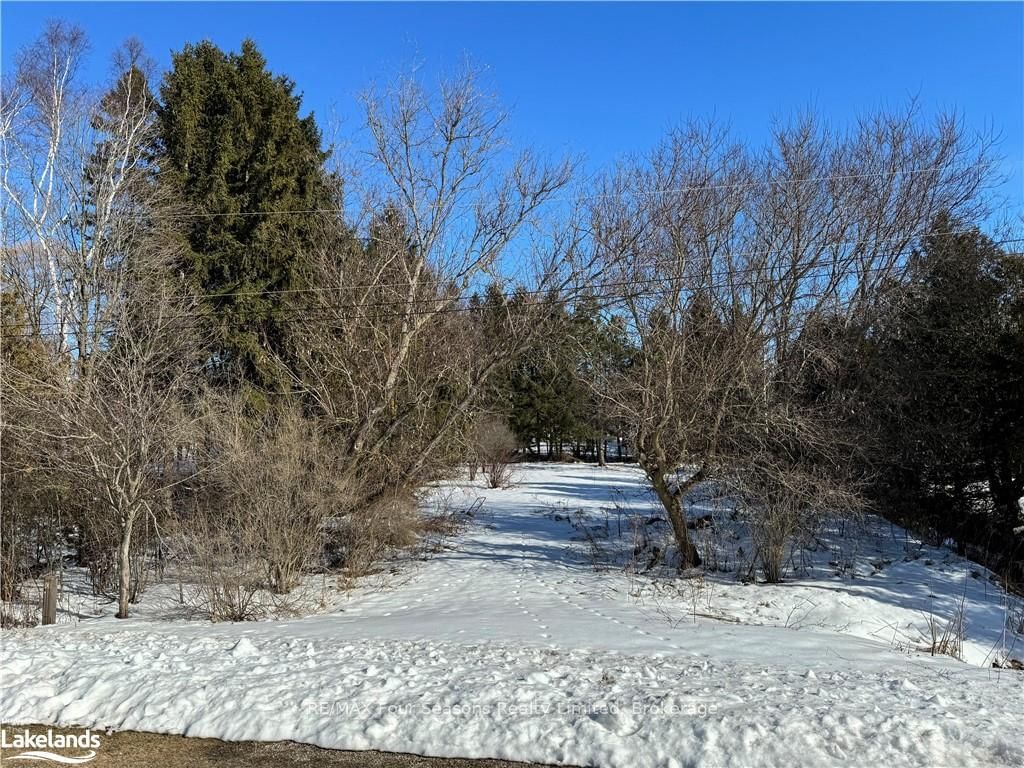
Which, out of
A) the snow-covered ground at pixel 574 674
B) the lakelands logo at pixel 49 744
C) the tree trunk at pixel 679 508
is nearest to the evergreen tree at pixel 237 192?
the snow-covered ground at pixel 574 674

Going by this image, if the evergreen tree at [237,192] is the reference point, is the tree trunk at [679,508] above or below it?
below

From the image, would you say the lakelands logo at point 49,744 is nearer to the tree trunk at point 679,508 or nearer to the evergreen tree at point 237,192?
the tree trunk at point 679,508

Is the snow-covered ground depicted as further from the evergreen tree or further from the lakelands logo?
the evergreen tree

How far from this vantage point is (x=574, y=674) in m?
6.55

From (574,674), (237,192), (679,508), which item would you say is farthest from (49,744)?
(237,192)

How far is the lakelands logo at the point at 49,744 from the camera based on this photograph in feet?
16.4

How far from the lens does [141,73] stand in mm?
20719

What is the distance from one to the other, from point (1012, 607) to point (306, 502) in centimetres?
1190

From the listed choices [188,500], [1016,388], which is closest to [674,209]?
[1016,388]

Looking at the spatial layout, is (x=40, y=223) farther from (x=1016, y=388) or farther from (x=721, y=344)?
(x=1016, y=388)

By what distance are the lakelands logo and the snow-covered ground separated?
9.2 inches

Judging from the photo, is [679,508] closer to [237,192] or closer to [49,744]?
[49,744]

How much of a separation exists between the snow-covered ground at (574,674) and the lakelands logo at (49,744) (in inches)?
9.2

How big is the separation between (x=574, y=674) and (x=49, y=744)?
3.98 metres
